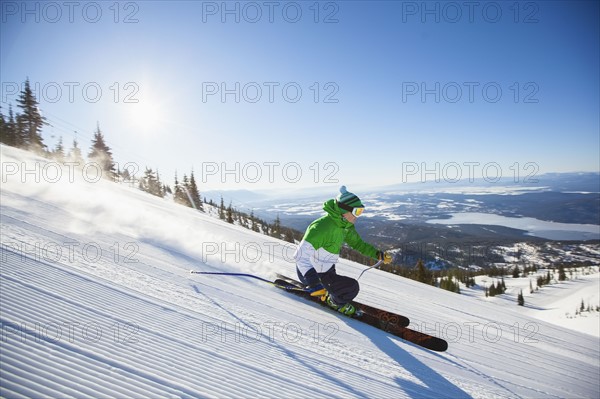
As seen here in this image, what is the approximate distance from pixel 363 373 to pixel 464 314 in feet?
21.3

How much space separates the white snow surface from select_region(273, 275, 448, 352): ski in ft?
0.70

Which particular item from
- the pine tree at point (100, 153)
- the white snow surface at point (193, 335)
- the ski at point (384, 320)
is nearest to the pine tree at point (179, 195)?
the pine tree at point (100, 153)

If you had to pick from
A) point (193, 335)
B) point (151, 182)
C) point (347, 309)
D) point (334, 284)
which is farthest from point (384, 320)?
point (151, 182)

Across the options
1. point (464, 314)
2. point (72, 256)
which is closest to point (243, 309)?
point (72, 256)

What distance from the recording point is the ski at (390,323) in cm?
533

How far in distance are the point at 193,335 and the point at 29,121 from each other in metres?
49.1

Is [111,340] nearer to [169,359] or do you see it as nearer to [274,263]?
[169,359]

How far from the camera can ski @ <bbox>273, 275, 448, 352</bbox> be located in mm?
5332

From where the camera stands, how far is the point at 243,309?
477cm

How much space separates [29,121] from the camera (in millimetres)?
36406
